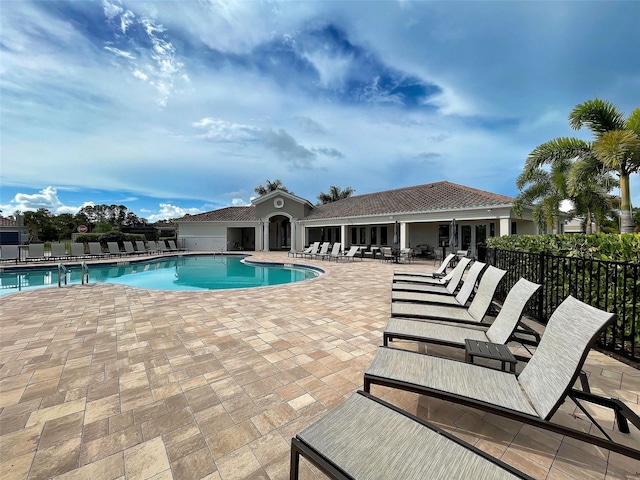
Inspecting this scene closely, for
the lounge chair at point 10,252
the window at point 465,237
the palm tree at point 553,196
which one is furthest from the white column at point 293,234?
the lounge chair at point 10,252

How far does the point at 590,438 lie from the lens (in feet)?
5.79

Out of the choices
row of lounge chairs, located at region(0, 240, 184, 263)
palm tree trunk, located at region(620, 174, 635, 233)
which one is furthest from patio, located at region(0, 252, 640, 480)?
row of lounge chairs, located at region(0, 240, 184, 263)

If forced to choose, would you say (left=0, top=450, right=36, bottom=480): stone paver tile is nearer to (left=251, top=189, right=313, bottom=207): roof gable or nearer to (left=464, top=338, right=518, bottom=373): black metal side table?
(left=464, top=338, right=518, bottom=373): black metal side table

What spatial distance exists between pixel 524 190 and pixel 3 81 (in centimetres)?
2423

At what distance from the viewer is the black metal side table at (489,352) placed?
8.71ft

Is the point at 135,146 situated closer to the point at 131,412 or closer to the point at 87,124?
the point at 87,124

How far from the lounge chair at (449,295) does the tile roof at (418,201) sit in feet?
39.4

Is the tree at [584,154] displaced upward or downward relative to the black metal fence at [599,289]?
upward

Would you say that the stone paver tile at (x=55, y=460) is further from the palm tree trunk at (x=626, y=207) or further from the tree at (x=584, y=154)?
the palm tree trunk at (x=626, y=207)

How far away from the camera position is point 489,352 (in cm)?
279

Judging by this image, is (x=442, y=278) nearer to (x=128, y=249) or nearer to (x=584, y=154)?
(x=584, y=154)

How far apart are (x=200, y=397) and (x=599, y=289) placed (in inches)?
230

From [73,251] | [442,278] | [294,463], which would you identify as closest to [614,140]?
[442,278]

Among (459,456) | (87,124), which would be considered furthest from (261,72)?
(459,456)
